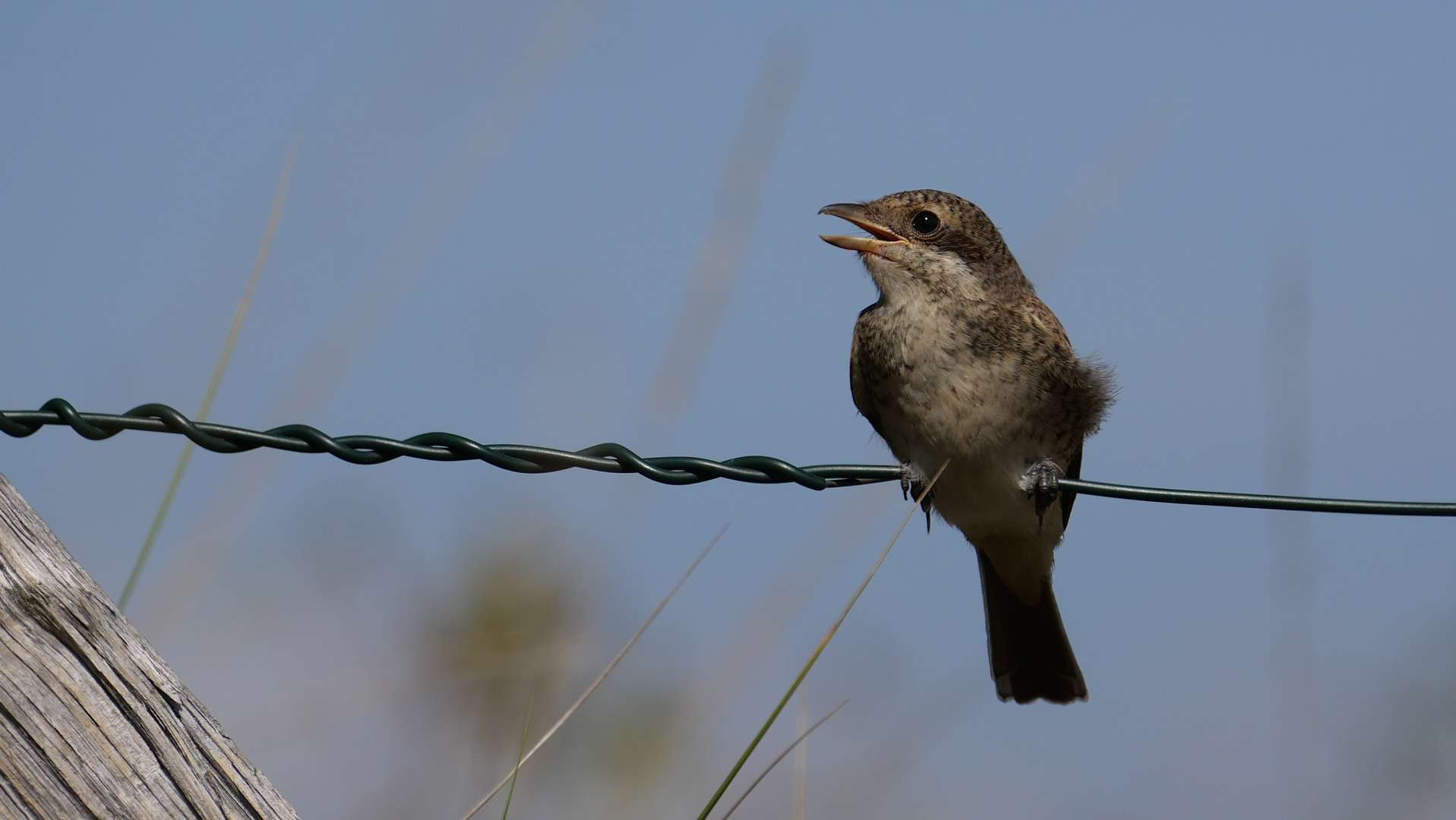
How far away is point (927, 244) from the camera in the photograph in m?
4.67

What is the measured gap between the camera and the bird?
423 cm

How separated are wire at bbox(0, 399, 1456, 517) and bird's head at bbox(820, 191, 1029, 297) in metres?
1.76

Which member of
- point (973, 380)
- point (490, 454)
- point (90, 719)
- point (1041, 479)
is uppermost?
point (973, 380)

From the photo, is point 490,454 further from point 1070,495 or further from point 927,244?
point 1070,495

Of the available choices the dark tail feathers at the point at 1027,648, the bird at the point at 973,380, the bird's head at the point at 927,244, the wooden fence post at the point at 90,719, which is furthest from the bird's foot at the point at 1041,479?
the wooden fence post at the point at 90,719

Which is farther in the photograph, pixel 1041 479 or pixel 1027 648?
pixel 1027 648

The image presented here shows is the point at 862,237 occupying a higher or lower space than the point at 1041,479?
higher

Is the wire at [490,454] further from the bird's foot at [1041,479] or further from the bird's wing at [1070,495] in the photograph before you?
the bird's wing at [1070,495]

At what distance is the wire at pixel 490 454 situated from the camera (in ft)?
8.30

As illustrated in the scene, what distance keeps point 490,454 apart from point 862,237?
239cm

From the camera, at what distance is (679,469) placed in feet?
9.16

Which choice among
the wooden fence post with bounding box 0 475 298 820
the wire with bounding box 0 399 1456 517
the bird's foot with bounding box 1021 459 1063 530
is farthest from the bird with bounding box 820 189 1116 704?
the wooden fence post with bounding box 0 475 298 820

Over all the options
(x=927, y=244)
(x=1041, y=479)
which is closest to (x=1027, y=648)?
(x=1041, y=479)

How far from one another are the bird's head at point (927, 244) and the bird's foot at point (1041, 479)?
26.0 inches
